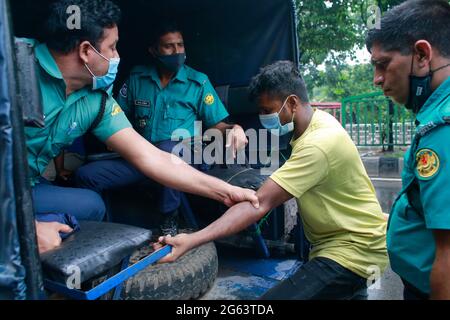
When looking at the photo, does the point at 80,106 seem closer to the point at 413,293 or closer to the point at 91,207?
the point at 91,207

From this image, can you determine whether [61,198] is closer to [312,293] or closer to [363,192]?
[312,293]

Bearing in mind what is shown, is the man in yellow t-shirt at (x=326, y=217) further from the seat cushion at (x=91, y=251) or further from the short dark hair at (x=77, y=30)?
the short dark hair at (x=77, y=30)

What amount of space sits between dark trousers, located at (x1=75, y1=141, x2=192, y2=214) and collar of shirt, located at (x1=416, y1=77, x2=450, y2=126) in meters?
1.48

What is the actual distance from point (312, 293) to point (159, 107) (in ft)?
5.36

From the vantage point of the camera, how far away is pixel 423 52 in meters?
1.26

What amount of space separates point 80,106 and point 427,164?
146cm

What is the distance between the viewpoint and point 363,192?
1.89 metres

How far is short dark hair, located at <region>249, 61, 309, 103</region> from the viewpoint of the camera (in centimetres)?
207

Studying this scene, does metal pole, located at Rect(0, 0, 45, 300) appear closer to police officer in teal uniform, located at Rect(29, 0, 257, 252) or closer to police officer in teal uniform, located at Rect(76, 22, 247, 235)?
police officer in teal uniform, located at Rect(29, 0, 257, 252)


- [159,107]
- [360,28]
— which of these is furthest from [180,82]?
[360,28]

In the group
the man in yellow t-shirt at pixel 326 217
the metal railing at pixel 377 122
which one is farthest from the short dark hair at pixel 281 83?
the metal railing at pixel 377 122

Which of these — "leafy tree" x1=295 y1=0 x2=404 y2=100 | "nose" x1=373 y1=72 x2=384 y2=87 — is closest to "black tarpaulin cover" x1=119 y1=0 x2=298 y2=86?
"nose" x1=373 y1=72 x2=384 y2=87

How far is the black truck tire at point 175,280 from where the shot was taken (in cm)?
192

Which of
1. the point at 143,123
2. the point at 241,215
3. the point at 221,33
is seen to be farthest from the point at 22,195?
the point at 221,33
